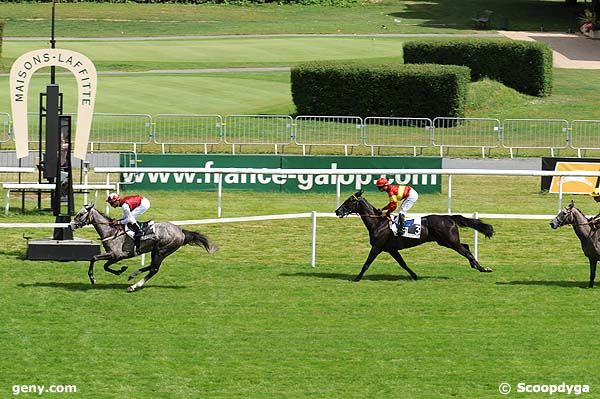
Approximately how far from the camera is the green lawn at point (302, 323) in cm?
1268

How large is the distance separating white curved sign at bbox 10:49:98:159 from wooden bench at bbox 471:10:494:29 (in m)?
41.1

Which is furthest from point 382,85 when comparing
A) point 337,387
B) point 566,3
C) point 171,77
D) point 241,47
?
point 566,3

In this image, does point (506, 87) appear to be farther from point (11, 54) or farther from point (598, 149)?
point (11, 54)

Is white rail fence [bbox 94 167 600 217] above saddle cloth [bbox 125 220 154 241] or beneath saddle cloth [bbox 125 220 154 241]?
above

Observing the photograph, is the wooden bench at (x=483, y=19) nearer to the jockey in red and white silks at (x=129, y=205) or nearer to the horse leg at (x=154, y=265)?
the jockey in red and white silks at (x=129, y=205)

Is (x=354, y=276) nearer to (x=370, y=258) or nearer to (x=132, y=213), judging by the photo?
(x=370, y=258)

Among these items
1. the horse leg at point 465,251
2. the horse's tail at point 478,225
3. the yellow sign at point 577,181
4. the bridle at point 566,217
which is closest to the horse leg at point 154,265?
the horse leg at point 465,251

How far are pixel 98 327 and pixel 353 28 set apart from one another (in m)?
46.4

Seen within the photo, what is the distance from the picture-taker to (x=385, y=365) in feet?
43.5

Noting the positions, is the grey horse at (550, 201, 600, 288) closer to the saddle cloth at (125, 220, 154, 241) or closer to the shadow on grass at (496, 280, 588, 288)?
the shadow on grass at (496, 280, 588, 288)

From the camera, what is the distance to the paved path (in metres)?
49.4

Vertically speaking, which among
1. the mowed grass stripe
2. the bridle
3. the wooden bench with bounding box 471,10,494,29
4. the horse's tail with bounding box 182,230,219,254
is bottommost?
the horse's tail with bounding box 182,230,219,254

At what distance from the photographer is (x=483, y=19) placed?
59.5m

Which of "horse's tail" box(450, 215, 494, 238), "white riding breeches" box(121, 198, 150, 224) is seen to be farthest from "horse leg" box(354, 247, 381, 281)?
"white riding breeches" box(121, 198, 150, 224)
